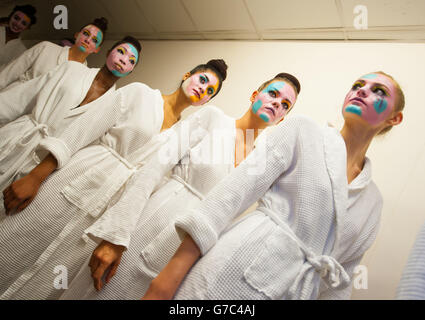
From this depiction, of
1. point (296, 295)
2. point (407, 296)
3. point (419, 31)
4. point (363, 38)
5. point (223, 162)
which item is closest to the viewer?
point (407, 296)

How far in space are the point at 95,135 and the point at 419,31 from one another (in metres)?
1.88

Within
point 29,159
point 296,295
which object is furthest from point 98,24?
point 296,295

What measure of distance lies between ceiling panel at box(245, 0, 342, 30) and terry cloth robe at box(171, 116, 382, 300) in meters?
1.13

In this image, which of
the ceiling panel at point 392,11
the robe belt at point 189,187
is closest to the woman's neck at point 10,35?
the robe belt at point 189,187

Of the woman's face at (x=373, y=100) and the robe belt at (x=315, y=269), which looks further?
the woman's face at (x=373, y=100)

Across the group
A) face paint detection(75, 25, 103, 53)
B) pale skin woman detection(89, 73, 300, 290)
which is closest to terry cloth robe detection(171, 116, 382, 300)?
pale skin woman detection(89, 73, 300, 290)

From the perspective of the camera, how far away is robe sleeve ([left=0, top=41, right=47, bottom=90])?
2.43 metres

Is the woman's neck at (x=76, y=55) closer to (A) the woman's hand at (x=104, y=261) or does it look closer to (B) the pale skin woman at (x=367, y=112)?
(A) the woman's hand at (x=104, y=261)

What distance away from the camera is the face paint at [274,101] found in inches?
67.5

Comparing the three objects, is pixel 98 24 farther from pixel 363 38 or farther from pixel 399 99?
pixel 399 99

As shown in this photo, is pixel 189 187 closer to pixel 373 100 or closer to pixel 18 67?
pixel 373 100

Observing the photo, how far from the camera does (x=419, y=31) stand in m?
1.94

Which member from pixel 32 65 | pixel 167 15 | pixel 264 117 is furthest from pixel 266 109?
pixel 32 65

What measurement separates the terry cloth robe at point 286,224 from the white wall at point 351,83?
36 cm
